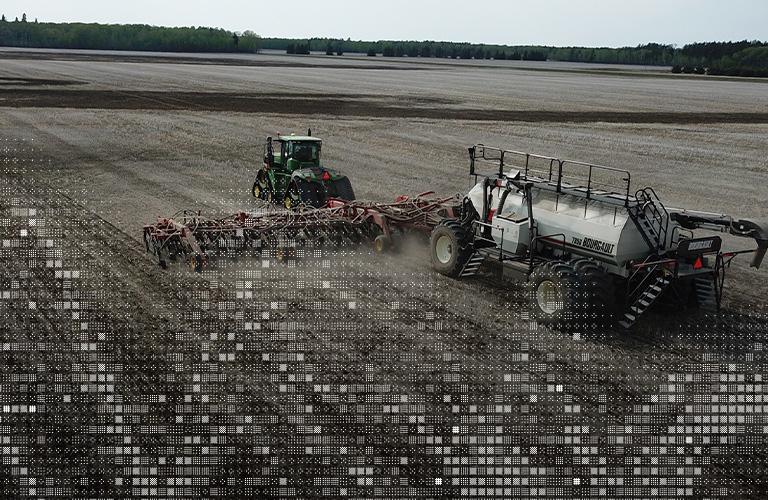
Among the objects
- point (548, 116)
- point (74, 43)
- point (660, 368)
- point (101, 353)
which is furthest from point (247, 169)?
point (74, 43)

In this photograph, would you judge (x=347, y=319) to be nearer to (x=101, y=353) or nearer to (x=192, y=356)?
(x=192, y=356)

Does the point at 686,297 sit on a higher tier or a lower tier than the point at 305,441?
higher

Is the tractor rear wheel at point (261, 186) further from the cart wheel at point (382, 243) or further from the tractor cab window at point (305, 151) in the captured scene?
the cart wheel at point (382, 243)

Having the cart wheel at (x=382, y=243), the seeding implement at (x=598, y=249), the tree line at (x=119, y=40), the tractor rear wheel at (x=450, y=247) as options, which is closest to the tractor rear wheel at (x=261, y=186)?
the cart wheel at (x=382, y=243)

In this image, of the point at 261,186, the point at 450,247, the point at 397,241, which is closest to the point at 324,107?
the point at 261,186

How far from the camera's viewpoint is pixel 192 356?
12391 mm

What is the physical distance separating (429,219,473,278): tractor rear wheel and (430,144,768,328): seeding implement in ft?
0.82

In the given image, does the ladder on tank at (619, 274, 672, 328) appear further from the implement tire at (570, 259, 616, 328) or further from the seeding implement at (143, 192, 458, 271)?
the seeding implement at (143, 192, 458, 271)

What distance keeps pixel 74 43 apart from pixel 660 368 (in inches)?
7526

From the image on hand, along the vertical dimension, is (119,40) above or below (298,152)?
above

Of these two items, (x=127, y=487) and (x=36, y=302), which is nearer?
(x=127, y=487)
